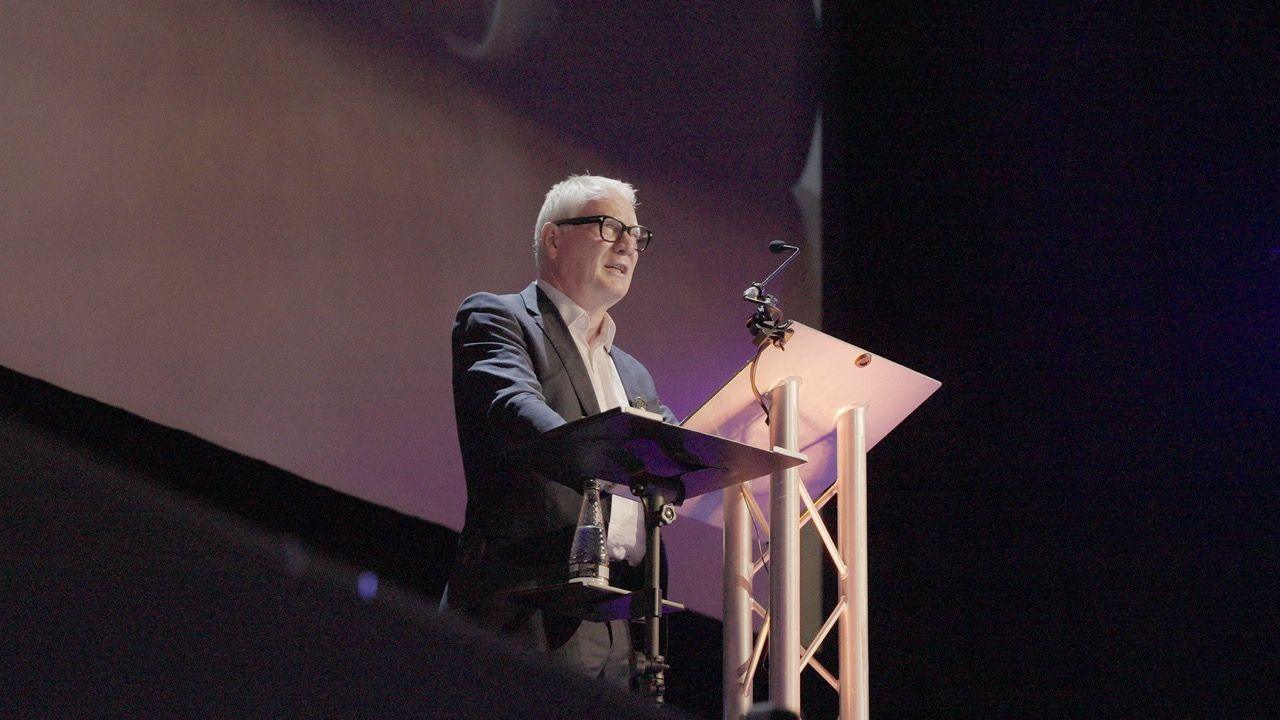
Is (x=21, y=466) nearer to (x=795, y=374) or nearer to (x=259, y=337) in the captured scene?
(x=795, y=374)

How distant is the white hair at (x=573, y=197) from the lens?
2.84 meters

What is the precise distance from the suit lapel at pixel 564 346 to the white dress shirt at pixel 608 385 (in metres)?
0.01

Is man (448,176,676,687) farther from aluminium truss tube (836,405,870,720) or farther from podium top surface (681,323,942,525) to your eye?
aluminium truss tube (836,405,870,720)

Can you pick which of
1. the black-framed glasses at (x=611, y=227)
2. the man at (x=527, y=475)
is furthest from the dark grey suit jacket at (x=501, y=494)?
the black-framed glasses at (x=611, y=227)

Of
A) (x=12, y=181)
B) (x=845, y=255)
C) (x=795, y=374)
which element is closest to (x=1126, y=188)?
(x=845, y=255)

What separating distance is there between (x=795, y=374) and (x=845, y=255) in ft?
7.39

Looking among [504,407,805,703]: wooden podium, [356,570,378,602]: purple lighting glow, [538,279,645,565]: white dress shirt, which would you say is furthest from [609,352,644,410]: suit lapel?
[356,570,378,602]: purple lighting glow

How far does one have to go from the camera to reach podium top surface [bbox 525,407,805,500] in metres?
1.97

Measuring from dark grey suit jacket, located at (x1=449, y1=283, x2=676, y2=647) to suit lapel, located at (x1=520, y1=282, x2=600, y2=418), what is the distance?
0.14 feet

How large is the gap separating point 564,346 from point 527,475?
35 cm

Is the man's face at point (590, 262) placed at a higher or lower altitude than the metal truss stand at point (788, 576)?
higher

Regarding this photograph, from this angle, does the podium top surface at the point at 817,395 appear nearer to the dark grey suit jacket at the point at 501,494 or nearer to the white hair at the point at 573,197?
the dark grey suit jacket at the point at 501,494

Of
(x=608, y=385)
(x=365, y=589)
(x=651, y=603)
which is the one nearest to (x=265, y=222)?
(x=608, y=385)

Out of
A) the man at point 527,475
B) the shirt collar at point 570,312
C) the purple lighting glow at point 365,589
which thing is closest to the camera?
the purple lighting glow at point 365,589
